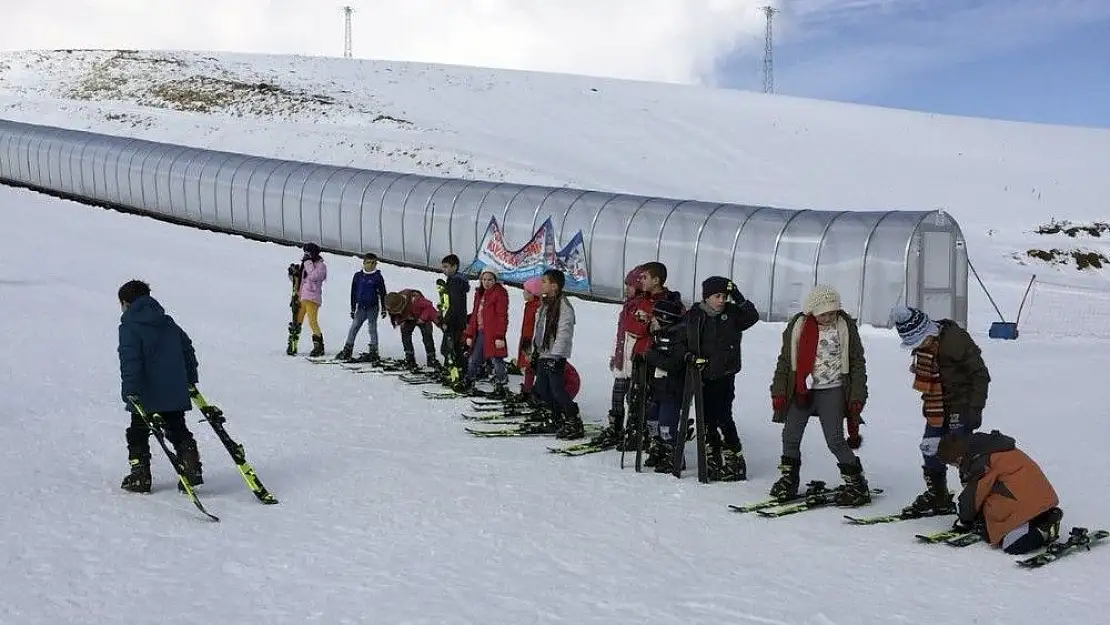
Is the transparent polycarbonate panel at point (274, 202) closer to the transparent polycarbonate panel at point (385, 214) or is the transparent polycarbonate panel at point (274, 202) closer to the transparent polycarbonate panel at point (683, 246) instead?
the transparent polycarbonate panel at point (385, 214)

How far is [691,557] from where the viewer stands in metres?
5.98

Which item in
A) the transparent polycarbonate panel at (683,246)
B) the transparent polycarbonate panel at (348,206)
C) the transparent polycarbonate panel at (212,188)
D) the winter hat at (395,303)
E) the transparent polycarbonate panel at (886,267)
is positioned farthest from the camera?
the transparent polycarbonate panel at (212,188)

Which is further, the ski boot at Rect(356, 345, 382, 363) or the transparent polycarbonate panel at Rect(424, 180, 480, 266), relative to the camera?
the transparent polycarbonate panel at Rect(424, 180, 480, 266)

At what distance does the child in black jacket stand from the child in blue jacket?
6147mm

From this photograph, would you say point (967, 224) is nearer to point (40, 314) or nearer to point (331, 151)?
point (331, 151)

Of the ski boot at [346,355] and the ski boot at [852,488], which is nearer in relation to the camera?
the ski boot at [852,488]

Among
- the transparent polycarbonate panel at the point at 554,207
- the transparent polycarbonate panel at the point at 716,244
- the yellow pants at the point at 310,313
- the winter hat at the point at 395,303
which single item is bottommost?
the yellow pants at the point at 310,313

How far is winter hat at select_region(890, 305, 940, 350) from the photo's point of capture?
6.56 m

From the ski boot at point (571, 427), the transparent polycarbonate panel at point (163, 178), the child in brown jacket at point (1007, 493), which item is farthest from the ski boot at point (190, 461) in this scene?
the transparent polycarbonate panel at point (163, 178)

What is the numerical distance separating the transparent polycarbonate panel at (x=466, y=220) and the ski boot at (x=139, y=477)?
686 inches

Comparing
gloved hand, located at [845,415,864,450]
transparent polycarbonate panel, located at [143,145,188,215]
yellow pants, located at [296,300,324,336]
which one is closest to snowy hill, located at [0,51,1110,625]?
gloved hand, located at [845,415,864,450]

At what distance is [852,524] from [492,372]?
695 centimetres

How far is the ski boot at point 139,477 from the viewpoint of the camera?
278 inches

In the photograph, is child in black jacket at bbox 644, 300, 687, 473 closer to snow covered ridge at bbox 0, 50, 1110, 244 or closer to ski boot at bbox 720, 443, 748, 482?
ski boot at bbox 720, 443, 748, 482
